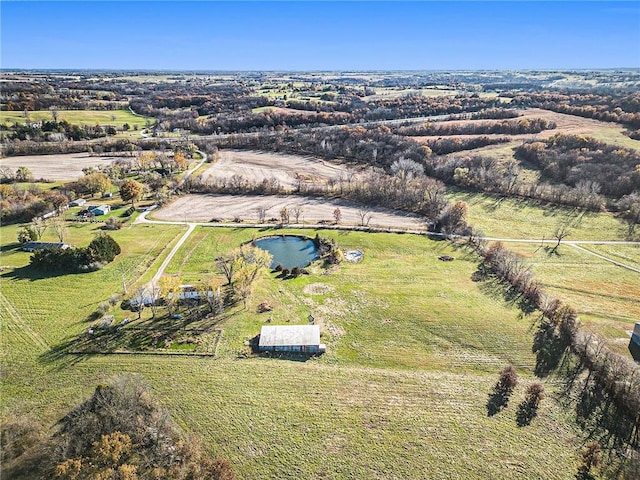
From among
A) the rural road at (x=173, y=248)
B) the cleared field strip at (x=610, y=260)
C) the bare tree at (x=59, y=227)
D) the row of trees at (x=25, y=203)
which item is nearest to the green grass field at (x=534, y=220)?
the cleared field strip at (x=610, y=260)

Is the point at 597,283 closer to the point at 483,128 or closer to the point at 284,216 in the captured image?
the point at 284,216

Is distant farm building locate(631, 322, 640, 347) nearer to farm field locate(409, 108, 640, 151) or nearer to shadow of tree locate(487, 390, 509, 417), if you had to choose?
shadow of tree locate(487, 390, 509, 417)

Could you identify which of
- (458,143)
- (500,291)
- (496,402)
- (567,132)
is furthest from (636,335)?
(567,132)

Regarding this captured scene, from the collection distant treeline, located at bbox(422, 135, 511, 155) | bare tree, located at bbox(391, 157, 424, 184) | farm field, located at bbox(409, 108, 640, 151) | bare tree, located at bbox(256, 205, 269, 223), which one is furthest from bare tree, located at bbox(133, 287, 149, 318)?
farm field, located at bbox(409, 108, 640, 151)

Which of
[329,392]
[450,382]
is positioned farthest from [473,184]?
[329,392]

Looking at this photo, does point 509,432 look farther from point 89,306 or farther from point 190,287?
point 89,306

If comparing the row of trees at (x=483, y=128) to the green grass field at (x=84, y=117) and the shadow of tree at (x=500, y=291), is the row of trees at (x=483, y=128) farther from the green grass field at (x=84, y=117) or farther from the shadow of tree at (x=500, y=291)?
the green grass field at (x=84, y=117)
